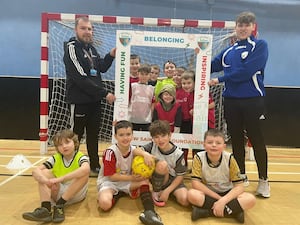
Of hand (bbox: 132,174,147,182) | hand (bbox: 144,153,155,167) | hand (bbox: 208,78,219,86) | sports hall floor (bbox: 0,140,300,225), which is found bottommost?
sports hall floor (bbox: 0,140,300,225)

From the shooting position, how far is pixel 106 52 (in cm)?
537

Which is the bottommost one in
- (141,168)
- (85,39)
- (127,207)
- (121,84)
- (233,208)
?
(127,207)

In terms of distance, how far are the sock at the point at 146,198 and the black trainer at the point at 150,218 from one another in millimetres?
112

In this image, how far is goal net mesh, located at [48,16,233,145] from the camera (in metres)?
4.91

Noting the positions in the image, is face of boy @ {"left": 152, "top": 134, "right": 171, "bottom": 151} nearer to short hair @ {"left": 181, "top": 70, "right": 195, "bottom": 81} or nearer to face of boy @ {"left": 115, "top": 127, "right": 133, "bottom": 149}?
face of boy @ {"left": 115, "top": 127, "right": 133, "bottom": 149}

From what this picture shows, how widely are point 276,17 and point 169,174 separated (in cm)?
509

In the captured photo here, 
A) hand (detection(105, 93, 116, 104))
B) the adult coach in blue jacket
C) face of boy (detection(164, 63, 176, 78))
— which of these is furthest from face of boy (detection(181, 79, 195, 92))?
hand (detection(105, 93, 116, 104))

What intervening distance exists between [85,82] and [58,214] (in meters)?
1.52

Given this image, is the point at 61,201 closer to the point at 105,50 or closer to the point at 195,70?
the point at 195,70

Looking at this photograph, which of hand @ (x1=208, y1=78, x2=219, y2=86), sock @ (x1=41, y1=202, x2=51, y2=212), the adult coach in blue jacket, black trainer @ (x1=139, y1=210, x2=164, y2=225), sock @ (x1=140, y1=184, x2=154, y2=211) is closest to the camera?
black trainer @ (x1=139, y1=210, x2=164, y2=225)

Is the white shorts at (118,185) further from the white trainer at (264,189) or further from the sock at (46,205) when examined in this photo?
the white trainer at (264,189)

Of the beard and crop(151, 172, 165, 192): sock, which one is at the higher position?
the beard

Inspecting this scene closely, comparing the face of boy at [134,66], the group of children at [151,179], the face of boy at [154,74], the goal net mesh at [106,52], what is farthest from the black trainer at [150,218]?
the goal net mesh at [106,52]

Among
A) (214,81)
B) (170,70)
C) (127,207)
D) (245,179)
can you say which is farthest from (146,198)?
(170,70)
